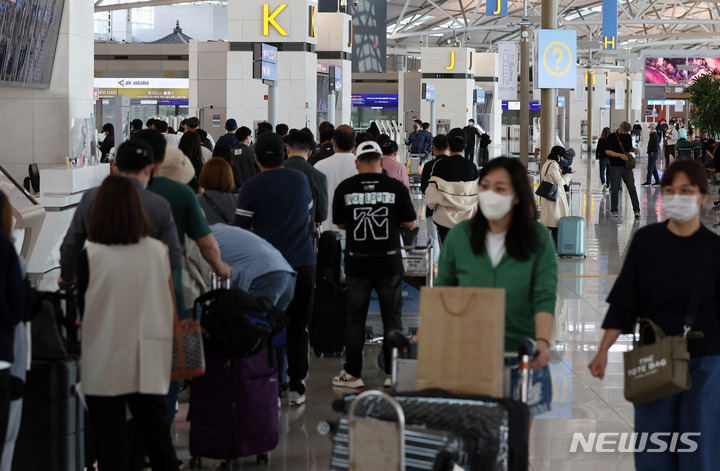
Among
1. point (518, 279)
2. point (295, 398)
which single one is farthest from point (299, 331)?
point (518, 279)

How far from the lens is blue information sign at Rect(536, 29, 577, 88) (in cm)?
1474

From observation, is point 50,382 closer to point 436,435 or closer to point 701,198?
point 436,435

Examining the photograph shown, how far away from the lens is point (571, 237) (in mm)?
13680

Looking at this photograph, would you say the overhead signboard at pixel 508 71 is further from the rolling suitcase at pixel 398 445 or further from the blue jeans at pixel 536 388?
the rolling suitcase at pixel 398 445

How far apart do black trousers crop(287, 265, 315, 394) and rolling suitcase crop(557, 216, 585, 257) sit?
7510mm

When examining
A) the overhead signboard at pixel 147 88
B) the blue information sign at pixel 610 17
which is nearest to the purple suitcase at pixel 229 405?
the blue information sign at pixel 610 17

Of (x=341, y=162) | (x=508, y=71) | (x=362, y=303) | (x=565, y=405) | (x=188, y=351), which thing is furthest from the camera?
(x=508, y=71)

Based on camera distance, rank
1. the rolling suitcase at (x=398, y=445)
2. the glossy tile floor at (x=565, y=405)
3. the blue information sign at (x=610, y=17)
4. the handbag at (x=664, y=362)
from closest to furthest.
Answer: the rolling suitcase at (x=398, y=445)
the handbag at (x=664, y=362)
the glossy tile floor at (x=565, y=405)
the blue information sign at (x=610, y=17)

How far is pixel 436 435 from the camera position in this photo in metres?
3.32

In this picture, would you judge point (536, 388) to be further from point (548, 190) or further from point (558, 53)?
point (558, 53)

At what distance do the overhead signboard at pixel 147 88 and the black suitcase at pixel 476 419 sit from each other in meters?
37.1

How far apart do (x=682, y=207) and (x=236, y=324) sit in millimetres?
2109

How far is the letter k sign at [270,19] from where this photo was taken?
82.8ft

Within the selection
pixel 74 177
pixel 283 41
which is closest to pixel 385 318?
pixel 74 177
